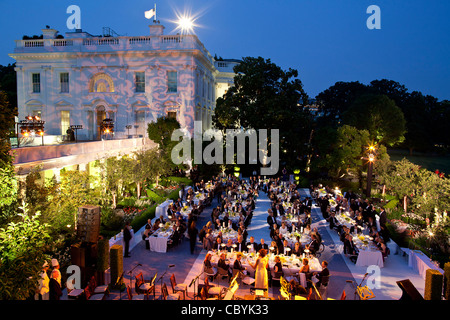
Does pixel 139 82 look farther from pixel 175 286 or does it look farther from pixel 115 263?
pixel 175 286

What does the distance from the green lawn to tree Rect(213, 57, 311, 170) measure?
92.3 feet

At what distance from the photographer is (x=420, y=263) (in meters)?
11.5

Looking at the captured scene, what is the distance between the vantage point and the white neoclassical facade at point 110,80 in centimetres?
3284

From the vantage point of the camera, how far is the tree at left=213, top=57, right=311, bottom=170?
101 ft

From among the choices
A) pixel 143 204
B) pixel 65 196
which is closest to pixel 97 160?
pixel 143 204

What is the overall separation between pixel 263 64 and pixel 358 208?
1942 cm

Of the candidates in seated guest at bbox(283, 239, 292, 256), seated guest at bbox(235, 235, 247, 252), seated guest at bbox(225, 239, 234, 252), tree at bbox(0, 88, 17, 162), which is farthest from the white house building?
tree at bbox(0, 88, 17, 162)

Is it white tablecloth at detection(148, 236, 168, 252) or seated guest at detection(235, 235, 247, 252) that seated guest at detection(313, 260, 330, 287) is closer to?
seated guest at detection(235, 235, 247, 252)

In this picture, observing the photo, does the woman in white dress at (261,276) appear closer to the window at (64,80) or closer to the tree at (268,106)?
the tree at (268,106)

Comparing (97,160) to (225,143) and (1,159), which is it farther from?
(225,143)

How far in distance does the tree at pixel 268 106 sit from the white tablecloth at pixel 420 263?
19.4 metres

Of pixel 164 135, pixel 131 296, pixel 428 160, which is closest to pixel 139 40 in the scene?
pixel 164 135

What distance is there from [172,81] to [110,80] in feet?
23.1

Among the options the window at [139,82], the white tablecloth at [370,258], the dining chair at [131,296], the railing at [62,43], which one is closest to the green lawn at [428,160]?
the window at [139,82]
